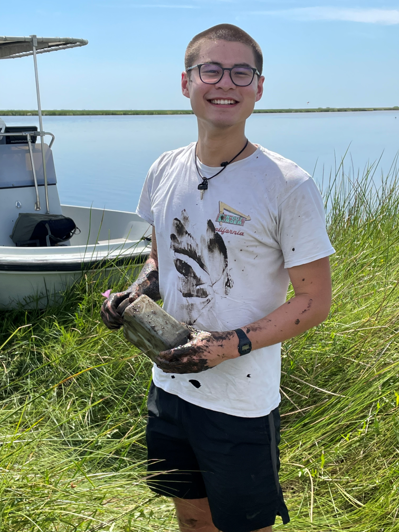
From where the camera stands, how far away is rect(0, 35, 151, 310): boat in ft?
13.1

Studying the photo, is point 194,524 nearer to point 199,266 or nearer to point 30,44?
point 199,266

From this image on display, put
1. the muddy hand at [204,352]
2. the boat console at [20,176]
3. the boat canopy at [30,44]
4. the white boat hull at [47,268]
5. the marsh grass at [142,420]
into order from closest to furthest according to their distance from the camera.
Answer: the muddy hand at [204,352], the marsh grass at [142,420], the white boat hull at [47,268], the boat canopy at [30,44], the boat console at [20,176]

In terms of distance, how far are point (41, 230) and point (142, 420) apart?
8.94 feet

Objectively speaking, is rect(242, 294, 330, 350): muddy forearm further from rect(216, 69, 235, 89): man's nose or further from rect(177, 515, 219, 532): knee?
rect(177, 515, 219, 532): knee

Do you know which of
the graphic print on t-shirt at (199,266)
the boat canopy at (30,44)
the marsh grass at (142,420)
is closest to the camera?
the graphic print on t-shirt at (199,266)

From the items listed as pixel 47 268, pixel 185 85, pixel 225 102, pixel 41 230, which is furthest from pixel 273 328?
pixel 41 230

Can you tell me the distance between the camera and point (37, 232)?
15.6ft

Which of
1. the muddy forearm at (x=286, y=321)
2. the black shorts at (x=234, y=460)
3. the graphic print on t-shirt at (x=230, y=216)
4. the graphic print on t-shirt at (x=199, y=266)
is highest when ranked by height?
the graphic print on t-shirt at (x=230, y=216)

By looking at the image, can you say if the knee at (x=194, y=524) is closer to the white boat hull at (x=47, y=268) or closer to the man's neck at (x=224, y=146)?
the man's neck at (x=224, y=146)

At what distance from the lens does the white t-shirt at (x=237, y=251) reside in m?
1.41

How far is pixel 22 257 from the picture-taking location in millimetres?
Answer: 4055

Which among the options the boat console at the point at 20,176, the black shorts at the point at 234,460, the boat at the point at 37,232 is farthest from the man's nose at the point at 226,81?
the boat console at the point at 20,176

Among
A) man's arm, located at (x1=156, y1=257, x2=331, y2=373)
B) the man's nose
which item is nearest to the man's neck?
the man's nose

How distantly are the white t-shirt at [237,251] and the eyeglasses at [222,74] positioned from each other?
206 millimetres
